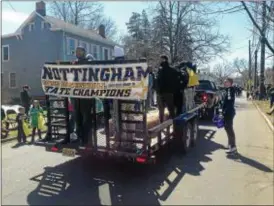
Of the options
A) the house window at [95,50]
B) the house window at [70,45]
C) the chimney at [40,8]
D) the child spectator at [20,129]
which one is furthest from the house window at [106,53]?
the child spectator at [20,129]

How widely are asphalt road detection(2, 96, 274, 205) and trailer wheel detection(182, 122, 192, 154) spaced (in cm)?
21

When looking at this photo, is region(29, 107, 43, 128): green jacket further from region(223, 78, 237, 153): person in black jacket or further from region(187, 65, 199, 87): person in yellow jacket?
region(223, 78, 237, 153): person in black jacket

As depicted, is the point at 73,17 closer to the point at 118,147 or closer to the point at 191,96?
the point at 191,96

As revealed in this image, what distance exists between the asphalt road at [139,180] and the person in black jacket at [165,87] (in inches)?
44.3

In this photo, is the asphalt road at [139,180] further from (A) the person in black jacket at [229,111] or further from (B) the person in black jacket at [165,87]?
(B) the person in black jacket at [165,87]

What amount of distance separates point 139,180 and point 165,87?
9.59 feet

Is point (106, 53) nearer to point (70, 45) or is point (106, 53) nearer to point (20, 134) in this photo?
point (70, 45)

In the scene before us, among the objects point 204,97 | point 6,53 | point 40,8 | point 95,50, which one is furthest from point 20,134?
point 95,50

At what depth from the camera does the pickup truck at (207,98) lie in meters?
15.8

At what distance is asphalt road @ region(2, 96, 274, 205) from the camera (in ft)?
18.3

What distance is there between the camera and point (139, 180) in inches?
258

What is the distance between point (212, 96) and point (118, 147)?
34.6 feet

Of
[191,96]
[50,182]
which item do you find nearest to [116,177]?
[50,182]

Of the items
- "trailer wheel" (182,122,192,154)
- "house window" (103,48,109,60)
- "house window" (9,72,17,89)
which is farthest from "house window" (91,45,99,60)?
"trailer wheel" (182,122,192,154)
